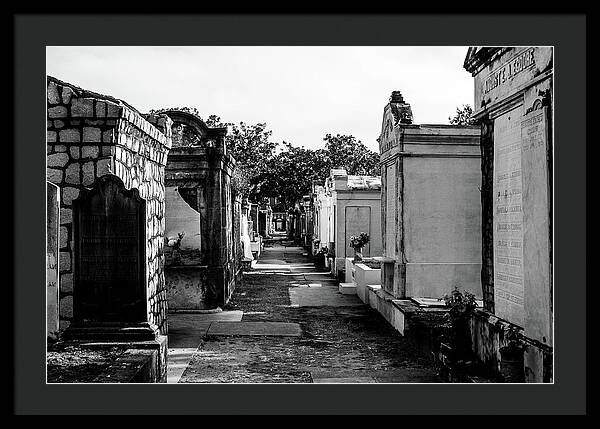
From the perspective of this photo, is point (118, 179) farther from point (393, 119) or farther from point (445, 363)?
point (393, 119)

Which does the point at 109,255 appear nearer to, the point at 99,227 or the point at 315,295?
the point at 99,227

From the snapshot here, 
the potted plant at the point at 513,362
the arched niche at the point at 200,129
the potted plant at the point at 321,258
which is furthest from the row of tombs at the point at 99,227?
the potted plant at the point at 321,258

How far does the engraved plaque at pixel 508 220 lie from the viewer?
6.46 m

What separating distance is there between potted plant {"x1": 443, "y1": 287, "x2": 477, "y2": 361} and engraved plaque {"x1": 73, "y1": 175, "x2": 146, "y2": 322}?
3.06m

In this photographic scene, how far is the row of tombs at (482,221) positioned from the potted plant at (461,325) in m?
0.09

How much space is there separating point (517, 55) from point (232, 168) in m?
10.0

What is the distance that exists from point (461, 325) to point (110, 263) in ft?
11.4

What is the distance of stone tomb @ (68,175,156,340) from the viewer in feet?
23.1

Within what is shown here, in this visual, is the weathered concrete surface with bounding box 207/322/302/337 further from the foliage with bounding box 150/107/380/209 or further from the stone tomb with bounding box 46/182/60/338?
the foliage with bounding box 150/107/380/209

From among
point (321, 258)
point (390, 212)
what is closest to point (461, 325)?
point (390, 212)

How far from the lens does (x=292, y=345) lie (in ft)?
32.6

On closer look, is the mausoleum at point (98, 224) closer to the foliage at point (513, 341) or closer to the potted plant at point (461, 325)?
the potted plant at point (461, 325)

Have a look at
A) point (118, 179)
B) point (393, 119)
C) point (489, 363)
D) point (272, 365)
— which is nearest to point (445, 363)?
point (489, 363)

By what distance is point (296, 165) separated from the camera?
1955 inches
